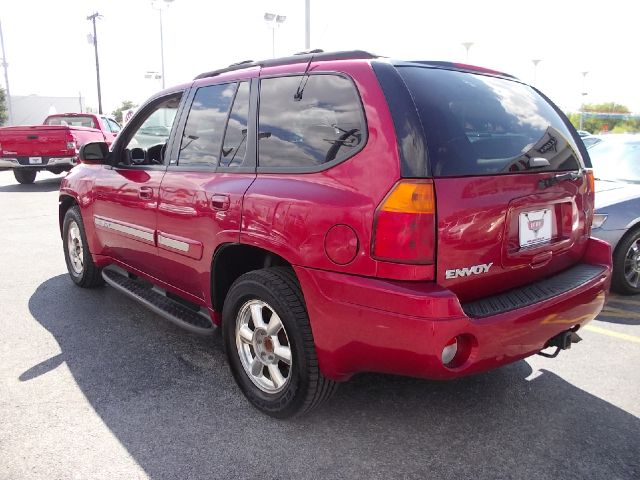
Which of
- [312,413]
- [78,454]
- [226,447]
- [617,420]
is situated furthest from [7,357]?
[617,420]

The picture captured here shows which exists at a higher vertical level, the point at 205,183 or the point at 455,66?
the point at 455,66

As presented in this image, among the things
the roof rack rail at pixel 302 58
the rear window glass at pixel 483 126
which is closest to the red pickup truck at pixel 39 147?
the roof rack rail at pixel 302 58

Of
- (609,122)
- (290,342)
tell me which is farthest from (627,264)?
(609,122)

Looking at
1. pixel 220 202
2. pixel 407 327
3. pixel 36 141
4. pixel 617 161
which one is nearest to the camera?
pixel 407 327

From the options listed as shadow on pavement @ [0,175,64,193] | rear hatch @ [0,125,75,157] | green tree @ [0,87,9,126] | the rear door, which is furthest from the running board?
green tree @ [0,87,9,126]

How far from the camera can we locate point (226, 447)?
101 inches

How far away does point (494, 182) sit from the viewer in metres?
2.39

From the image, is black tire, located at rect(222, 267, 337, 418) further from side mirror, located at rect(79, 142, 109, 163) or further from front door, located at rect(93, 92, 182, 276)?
side mirror, located at rect(79, 142, 109, 163)

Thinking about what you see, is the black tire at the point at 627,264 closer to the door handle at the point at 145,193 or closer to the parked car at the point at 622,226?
the parked car at the point at 622,226

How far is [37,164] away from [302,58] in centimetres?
1268

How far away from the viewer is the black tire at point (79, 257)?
191 inches

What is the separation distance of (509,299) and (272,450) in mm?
1330

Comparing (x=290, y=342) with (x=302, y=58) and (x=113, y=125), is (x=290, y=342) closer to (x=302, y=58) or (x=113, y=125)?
(x=302, y=58)

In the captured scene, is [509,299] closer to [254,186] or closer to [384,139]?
[384,139]
